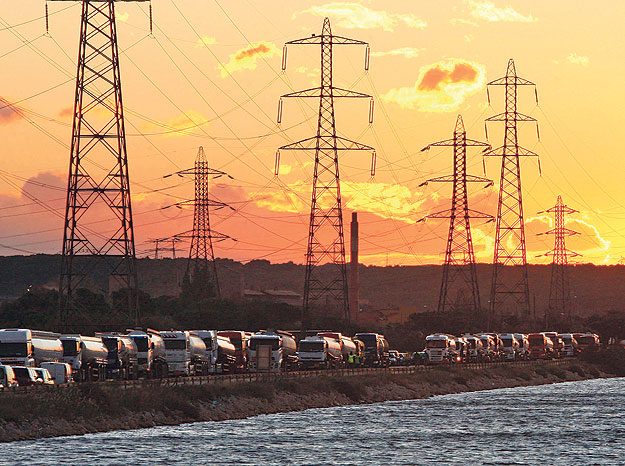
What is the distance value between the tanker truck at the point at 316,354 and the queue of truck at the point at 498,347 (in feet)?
82.0

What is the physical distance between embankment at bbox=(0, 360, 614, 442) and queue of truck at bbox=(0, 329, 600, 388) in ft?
9.56

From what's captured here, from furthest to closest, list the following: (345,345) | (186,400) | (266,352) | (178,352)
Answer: (345,345), (266,352), (178,352), (186,400)

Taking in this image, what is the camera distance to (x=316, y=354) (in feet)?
360

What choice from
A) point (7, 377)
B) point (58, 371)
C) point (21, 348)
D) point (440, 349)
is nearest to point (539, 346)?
point (440, 349)

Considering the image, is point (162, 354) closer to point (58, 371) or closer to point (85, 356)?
point (85, 356)

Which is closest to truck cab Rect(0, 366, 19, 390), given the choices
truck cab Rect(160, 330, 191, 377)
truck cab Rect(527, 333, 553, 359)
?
truck cab Rect(160, 330, 191, 377)

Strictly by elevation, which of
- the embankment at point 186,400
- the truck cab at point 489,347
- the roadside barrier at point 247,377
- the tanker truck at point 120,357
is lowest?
the embankment at point 186,400

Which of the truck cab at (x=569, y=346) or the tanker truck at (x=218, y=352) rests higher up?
the truck cab at (x=569, y=346)

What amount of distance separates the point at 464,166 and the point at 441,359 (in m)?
26.2

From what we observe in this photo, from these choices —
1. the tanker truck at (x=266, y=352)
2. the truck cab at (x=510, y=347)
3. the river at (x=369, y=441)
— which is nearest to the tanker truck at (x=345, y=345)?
the tanker truck at (x=266, y=352)

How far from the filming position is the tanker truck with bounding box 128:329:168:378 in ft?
273

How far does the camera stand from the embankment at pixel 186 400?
60625mm

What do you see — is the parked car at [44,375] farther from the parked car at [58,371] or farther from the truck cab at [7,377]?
the truck cab at [7,377]

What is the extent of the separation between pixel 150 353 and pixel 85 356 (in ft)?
27.7
